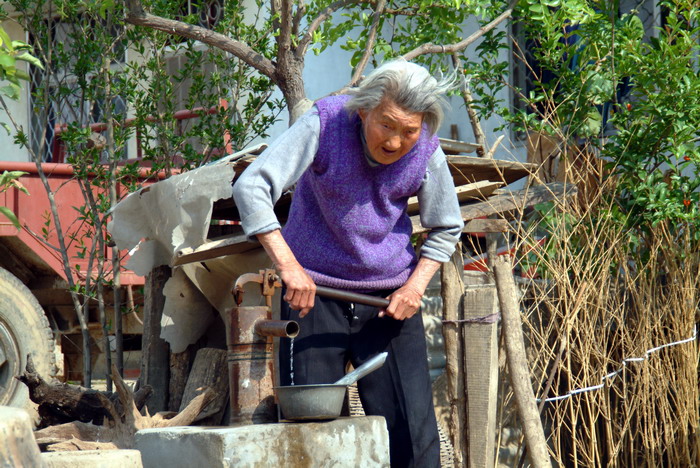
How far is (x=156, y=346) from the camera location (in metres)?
4.97

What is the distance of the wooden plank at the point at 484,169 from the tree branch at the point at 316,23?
3.63 ft

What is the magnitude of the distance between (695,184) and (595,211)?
21.1 inches

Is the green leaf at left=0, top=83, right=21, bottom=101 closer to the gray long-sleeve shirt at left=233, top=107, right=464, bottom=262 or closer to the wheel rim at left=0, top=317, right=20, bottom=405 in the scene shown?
the gray long-sleeve shirt at left=233, top=107, right=464, bottom=262

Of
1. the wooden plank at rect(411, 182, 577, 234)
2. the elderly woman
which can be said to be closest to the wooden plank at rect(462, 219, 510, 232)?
the wooden plank at rect(411, 182, 577, 234)

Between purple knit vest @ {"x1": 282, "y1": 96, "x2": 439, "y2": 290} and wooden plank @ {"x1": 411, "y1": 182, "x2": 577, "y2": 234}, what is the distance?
3.31 feet

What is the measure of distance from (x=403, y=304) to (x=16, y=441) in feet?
4.99

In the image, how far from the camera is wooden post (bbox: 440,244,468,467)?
419cm

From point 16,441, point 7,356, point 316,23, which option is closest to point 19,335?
point 7,356

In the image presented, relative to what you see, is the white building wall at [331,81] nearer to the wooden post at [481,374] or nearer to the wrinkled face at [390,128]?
the wooden post at [481,374]

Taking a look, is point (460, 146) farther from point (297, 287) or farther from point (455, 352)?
point (297, 287)

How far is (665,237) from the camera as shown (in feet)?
16.3

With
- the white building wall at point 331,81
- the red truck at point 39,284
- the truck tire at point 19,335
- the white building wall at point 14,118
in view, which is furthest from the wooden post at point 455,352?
the white building wall at point 14,118

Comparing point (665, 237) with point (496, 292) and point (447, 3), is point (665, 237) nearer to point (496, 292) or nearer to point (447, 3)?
point (496, 292)

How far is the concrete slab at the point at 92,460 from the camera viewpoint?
2482mm
